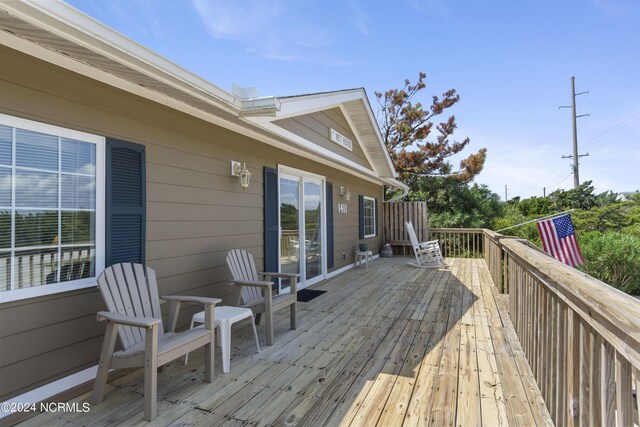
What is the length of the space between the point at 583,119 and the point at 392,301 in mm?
20097

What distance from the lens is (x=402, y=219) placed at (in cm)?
1000

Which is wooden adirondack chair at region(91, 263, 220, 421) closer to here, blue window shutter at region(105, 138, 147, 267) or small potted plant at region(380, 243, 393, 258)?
blue window shutter at region(105, 138, 147, 267)

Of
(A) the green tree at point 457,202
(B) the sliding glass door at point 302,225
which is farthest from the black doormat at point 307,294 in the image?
(A) the green tree at point 457,202

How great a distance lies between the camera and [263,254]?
4.39 m

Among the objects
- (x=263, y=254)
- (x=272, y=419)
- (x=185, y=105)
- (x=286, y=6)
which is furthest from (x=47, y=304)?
(x=286, y=6)

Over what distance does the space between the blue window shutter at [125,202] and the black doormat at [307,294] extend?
8.34 feet

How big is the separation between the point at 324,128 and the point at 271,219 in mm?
2235

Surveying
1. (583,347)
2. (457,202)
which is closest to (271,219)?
(583,347)

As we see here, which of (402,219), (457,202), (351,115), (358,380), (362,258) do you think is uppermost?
(351,115)

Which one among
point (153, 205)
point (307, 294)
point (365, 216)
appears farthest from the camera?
point (365, 216)

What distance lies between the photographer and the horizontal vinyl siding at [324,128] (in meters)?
4.89

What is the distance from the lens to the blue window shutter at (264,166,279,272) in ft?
14.5

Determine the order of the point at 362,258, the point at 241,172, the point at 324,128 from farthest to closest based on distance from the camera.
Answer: the point at 362,258
the point at 324,128
the point at 241,172

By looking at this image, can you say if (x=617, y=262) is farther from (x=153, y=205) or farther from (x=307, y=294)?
(x=153, y=205)
